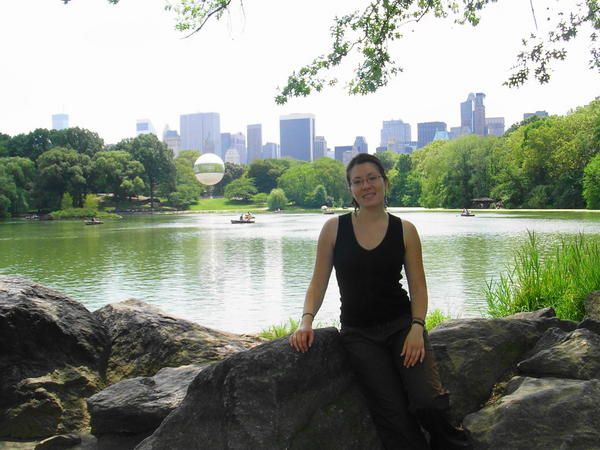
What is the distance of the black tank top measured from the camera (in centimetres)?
249

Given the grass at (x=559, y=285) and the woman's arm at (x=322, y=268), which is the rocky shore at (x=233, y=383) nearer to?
the woman's arm at (x=322, y=268)

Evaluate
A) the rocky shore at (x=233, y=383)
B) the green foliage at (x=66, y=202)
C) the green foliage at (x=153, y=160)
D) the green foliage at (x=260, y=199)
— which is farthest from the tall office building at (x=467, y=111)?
the rocky shore at (x=233, y=383)

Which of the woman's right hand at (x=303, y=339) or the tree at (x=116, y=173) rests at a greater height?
the tree at (x=116, y=173)

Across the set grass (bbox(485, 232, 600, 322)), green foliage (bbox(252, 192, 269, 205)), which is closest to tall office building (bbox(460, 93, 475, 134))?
green foliage (bbox(252, 192, 269, 205))

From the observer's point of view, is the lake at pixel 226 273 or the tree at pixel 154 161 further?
the tree at pixel 154 161

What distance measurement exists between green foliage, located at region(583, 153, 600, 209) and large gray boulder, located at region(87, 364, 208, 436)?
46.3m

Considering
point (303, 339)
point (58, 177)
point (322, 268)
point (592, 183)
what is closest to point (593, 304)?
point (322, 268)

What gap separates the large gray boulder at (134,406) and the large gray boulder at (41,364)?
1.64ft

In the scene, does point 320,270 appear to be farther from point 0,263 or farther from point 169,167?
point 169,167

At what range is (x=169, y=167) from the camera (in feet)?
263

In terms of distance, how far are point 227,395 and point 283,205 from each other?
8094 centimetres

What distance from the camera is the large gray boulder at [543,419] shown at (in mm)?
2400

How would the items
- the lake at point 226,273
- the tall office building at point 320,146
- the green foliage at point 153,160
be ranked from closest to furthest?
the lake at point 226,273 < the green foliage at point 153,160 < the tall office building at point 320,146

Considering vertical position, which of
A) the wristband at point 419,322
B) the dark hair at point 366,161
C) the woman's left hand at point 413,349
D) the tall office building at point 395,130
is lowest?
the woman's left hand at point 413,349
